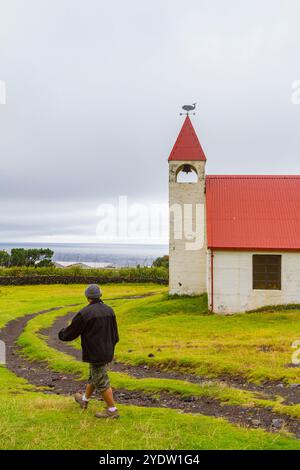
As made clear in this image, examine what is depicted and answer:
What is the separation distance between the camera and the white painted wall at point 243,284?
27.3 m

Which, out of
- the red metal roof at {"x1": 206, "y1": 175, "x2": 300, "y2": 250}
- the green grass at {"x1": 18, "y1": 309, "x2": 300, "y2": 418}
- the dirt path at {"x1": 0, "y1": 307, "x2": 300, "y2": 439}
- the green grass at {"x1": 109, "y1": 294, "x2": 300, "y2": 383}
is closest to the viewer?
the dirt path at {"x1": 0, "y1": 307, "x2": 300, "y2": 439}

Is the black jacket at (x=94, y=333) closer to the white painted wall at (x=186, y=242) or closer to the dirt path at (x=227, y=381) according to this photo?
the dirt path at (x=227, y=381)

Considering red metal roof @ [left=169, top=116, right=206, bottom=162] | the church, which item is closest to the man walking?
the church

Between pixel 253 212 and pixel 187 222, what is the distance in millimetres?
4540

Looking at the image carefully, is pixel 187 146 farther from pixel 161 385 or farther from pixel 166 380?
pixel 161 385

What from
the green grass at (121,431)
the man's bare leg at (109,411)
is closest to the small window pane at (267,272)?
the green grass at (121,431)

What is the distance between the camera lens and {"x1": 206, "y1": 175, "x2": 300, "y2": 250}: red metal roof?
27734mm

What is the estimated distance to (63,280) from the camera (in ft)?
189

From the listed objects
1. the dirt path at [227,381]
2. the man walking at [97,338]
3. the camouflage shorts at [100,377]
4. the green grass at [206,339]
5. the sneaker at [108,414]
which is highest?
the man walking at [97,338]

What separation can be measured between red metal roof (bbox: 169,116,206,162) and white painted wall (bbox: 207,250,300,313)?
7855 mm

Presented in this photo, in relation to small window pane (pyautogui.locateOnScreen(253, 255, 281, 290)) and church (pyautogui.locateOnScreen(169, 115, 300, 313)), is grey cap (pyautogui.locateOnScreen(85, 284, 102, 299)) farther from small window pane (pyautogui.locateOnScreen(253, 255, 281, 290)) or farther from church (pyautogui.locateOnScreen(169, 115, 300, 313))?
small window pane (pyautogui.locateOnScreen(253, 255, 281, 290))

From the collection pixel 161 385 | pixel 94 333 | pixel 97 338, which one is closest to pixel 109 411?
pixel 97 338

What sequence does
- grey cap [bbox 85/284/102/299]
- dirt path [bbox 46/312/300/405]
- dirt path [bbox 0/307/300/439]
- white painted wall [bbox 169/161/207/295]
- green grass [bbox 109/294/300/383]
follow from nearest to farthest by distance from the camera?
grey cap [bbox 85/284/102/299] < dirt path [bbox 0/307/300/439] < dirt path [bbox 46/312/300/405] < green grass [bbox 109/294/300/383] < white painted wall [bbox 169/161/207/295]

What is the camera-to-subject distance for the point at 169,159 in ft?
104
